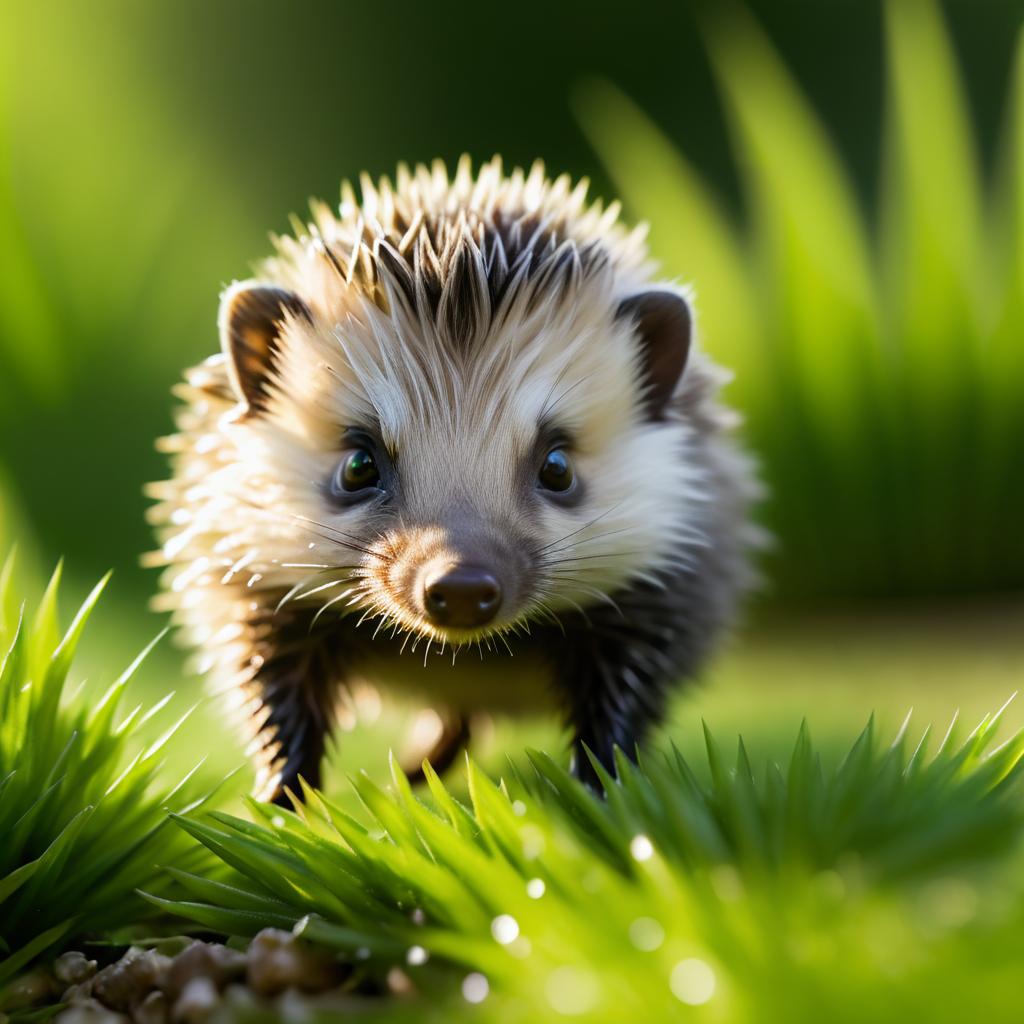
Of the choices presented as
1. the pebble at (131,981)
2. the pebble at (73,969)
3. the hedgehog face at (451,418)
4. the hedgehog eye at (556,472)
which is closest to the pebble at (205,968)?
the pebble at (131,981)

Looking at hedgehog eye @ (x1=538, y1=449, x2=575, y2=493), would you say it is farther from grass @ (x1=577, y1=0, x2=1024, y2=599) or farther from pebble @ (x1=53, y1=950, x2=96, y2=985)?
grass @ (x1=577, y1=0, x2=1024, y2=599)

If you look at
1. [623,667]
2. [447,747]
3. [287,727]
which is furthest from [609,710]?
[447,747]

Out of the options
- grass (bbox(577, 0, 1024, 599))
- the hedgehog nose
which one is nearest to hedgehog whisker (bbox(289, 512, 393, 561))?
the hedgehog nose

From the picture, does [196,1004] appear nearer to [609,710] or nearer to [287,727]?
[287,727]

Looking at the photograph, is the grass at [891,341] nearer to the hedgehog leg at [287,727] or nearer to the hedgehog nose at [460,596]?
the hedgehog leg at [287,727]

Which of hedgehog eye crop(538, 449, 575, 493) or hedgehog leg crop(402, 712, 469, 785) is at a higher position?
hedgehog eye crop(538, 449, 575, 493)

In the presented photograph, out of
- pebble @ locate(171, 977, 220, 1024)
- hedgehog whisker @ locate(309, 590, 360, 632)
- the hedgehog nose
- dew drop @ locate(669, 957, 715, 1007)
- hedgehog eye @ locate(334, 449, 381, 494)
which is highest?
hedgehog eye @ locate(334, 449, 381, 494)

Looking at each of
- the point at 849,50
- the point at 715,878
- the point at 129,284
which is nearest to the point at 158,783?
the point at 715,878

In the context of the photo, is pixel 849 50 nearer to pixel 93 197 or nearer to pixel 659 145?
pixel 659 145
